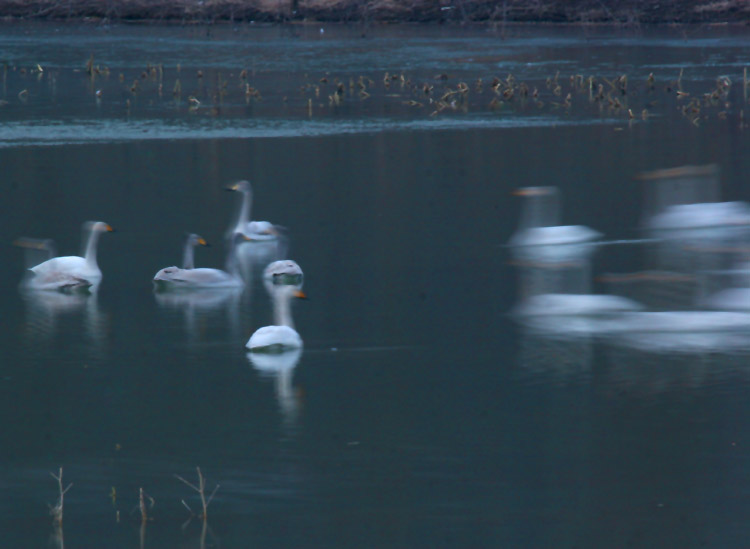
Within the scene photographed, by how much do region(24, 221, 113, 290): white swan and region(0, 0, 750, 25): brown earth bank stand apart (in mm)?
42933

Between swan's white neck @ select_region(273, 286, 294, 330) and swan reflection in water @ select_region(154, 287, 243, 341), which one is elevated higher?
swan's white neck @ select_region(273, 286, 294, 330)

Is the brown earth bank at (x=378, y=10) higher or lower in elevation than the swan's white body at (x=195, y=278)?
higher

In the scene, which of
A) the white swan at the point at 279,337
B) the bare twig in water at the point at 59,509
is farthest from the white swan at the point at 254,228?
the bare twig in water at the point at 59,509

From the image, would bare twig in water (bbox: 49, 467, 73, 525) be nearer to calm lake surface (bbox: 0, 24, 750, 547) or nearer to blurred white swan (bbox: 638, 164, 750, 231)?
calm lake surface (bbox: 0, 24, 750, 547)

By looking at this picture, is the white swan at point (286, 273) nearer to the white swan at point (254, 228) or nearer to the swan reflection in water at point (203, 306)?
the swan reflection in water at point (203, 306)

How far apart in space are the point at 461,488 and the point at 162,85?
25.1 meters

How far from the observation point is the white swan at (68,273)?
42.0ft

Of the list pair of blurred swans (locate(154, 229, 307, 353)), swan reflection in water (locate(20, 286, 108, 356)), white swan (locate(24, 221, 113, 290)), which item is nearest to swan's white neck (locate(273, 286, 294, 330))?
pair of blurred swans (locate(154, 229, 307, 353))

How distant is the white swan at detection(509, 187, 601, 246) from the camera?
14.8 meters

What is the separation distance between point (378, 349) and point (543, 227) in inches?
192

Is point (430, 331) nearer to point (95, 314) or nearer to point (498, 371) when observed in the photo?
point (498, 371)

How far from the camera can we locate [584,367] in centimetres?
1055

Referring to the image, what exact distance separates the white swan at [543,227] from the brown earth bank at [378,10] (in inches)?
1522

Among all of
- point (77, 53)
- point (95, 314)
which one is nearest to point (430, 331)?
point (95, 314)
